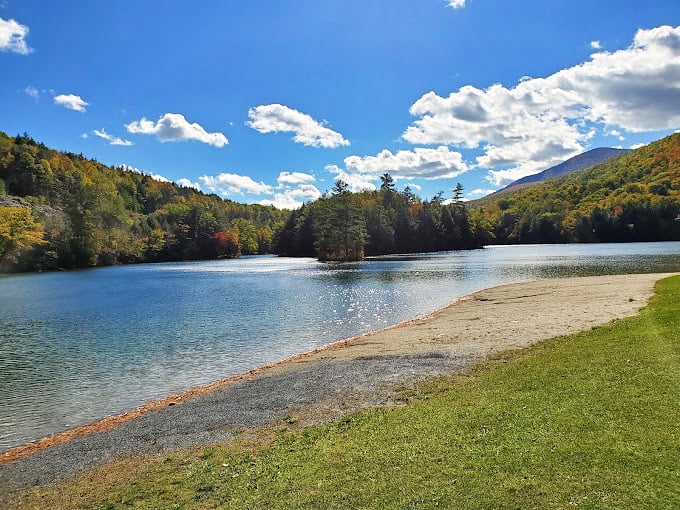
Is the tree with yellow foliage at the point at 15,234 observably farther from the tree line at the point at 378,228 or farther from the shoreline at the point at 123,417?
the shoreline at the point at 123,417

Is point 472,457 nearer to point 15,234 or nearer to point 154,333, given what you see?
point 154,333

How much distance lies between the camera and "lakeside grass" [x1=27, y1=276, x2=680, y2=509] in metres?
7.13

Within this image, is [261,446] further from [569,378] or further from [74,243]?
[74,243]

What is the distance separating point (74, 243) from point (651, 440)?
130 meters

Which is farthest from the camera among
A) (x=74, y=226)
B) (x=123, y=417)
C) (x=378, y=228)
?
(x=378, y=228)

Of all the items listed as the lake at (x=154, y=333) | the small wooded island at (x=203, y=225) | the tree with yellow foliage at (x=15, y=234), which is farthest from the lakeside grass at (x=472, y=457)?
the tree with yellow foliage at (x=15, y=234)

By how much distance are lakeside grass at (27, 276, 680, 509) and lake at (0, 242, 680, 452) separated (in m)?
8.68

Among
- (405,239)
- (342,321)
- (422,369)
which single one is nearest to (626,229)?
(405,239)

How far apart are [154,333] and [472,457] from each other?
28.0 meters

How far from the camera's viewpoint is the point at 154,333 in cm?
3166

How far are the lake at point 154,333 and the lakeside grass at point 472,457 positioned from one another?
28.5 feet

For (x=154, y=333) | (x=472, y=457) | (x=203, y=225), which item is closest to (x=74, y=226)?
(x=203, y=225)

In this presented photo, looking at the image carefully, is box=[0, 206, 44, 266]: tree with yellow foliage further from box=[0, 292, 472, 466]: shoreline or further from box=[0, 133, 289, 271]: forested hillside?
box=[0, 292, 472, 466]: shoreline

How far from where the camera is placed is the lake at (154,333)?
60.8 feet
